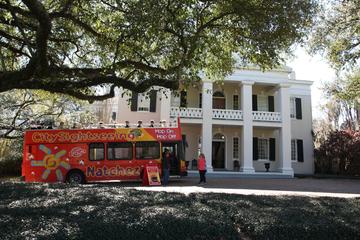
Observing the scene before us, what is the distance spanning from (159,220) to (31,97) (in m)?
22.8

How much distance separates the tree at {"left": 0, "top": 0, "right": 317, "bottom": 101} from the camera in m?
9.02

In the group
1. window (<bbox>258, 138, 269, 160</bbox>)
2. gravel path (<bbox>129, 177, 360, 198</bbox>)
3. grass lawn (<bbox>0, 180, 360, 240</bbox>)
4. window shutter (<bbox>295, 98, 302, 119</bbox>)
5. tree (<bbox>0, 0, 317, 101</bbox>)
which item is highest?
window shutter (<bbox>295, 98, 302, 119</bbox>)

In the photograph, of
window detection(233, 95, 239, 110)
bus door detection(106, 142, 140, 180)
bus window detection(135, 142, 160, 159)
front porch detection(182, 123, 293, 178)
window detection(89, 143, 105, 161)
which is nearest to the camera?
bus door detection(106, 142, 140, 180)

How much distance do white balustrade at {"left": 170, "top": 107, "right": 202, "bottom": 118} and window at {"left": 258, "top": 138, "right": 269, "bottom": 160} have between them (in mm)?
6322

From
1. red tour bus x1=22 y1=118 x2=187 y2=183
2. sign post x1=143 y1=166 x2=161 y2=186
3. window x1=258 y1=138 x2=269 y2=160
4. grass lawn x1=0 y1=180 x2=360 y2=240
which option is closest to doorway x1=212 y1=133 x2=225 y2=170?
window x1=258 y1=138 x2=269 y2=160

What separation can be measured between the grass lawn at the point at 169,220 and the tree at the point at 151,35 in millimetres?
3677

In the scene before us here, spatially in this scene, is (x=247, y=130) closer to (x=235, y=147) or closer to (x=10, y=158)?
(x=235, y=147)

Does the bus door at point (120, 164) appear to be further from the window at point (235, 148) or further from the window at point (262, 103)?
the window at point (262, 103)

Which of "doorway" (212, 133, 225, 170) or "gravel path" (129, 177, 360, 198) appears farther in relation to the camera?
"doorway" (212, 133, 225, 170)

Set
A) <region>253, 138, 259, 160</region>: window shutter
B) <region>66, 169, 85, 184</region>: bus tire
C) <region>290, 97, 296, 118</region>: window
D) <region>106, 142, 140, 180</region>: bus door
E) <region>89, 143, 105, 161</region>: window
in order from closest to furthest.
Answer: <region>66, 169, 85, 184</region>: bus tire < <region>106, 142, 140, 180</region>: bus door < <region>89, 143, 105, 161</region>: window < <region>253, 138, 259, 160</region>: window shutter < <region>290, 97, 296, 118</region>: window

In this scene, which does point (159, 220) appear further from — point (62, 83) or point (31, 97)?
point (31, 97)

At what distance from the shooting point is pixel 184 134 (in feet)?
95.2

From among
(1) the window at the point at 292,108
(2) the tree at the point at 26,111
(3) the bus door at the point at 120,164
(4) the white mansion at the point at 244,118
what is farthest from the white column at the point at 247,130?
(2) the tree at the point at 26,111

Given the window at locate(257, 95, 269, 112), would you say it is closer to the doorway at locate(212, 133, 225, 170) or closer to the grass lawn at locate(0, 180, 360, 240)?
the doorway at locate(212, 133, 225, 170)
